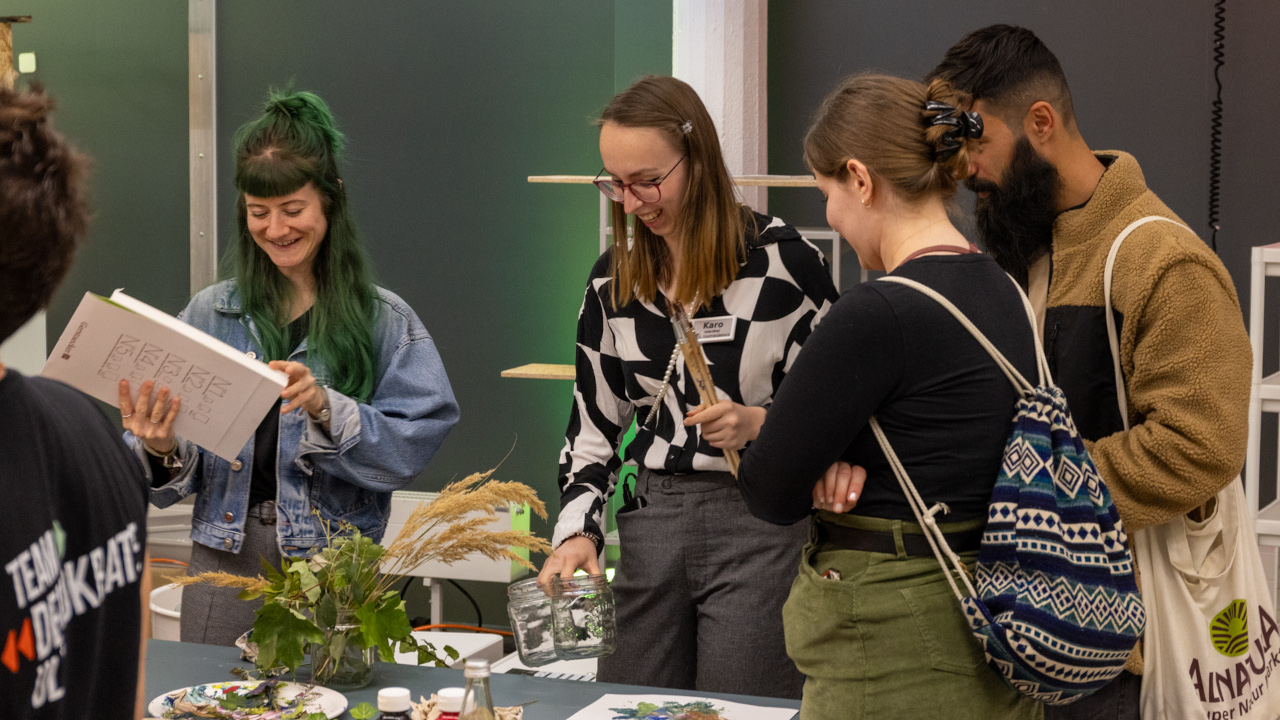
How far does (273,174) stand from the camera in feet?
6.91

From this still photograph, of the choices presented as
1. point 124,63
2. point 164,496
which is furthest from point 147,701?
point 124,63

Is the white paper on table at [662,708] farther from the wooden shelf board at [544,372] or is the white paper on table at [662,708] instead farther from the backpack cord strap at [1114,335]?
the wooden shelf board at [544,372]

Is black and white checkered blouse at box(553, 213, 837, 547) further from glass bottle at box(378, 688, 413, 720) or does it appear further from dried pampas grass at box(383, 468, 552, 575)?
glass bottle at box(378, 688, 413, 720)

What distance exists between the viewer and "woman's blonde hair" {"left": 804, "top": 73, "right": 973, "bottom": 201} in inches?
54.2

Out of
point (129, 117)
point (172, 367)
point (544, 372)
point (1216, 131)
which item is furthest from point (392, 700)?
point (129, 117)

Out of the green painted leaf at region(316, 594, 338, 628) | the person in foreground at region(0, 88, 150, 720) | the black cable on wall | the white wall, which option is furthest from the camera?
the white wall

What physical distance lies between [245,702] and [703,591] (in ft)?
2.34

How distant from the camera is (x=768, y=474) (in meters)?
1.33

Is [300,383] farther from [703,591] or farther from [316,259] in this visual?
[703,591]

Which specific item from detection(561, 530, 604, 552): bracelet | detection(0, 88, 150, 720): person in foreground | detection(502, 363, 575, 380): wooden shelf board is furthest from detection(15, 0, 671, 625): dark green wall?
detection(0, 88, 150, 720): person in foreground

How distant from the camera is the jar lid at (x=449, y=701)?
153cm

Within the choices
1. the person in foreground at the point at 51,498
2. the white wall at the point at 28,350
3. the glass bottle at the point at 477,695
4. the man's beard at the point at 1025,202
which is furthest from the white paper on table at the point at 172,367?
the white wall at the point at 28,350

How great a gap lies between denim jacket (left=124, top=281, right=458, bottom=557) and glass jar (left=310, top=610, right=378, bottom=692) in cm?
32

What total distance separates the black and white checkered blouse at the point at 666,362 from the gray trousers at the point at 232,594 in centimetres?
54
